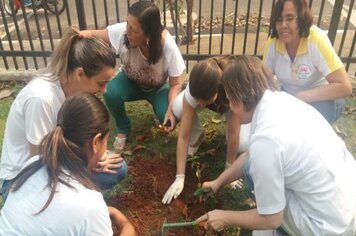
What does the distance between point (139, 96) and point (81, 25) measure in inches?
54.9

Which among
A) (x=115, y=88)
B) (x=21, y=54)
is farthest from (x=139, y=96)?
(x=21, y=54)

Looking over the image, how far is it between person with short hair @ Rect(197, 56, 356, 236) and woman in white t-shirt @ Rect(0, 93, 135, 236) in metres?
0.65

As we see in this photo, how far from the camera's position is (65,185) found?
150cm

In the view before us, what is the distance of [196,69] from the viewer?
239 cm

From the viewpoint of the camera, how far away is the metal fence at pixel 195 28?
4043mm

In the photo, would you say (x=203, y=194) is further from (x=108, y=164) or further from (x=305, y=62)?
(x=305, y=62)

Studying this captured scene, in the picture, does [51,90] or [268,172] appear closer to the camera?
[268,172]

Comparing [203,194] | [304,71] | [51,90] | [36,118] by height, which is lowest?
[203,194]

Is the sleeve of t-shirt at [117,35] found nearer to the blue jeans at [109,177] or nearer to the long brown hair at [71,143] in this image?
the blue jeans at [109,177]

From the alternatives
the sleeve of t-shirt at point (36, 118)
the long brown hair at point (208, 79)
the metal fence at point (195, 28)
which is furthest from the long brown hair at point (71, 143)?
the metal fence at point (195, 28)

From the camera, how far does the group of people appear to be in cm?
152

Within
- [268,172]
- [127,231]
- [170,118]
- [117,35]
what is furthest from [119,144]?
[268,172]

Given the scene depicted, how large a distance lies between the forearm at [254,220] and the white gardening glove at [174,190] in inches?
27.5

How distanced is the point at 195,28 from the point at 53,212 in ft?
18.4
